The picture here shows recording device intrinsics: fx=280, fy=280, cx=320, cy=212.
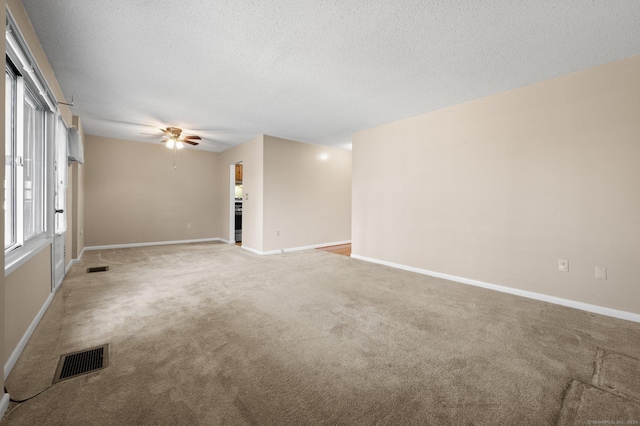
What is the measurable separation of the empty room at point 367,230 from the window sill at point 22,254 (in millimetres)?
27

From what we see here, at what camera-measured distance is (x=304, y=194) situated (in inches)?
248

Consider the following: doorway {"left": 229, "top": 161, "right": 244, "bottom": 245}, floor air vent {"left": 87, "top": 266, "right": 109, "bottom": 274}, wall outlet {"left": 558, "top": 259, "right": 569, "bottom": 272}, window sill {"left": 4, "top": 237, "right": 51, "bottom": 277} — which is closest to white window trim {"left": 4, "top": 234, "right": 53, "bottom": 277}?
window sill {"left": 4, "top": 237, "right": 51, "bottom": 277}

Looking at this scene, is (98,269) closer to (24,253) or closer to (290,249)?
(24,253)

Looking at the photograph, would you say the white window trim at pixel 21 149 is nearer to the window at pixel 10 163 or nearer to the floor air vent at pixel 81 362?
the window at pixel 10 163

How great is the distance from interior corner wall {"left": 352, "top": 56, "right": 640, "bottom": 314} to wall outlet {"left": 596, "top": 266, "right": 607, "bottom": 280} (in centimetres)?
3

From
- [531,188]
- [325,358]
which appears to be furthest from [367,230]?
[325,358]

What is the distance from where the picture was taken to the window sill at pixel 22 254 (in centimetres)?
184

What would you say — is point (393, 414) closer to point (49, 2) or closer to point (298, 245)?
point (49, 2)

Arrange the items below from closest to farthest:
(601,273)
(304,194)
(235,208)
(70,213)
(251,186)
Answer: (601,273), (70,213), (251,186), (304,194), (235,208)

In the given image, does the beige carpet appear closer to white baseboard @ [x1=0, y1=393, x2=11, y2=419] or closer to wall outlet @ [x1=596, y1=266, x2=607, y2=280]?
white baseboard @ [x1=0, y1=393, x2=11, y2=419]

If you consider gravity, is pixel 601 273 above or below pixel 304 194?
below

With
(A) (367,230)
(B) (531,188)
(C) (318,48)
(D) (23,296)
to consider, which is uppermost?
(C) (318,48)

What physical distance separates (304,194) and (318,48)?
3.93 m

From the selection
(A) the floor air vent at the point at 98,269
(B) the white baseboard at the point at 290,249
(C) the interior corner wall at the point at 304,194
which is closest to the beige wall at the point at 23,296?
(A) the floor air vent at the point at 98,269
